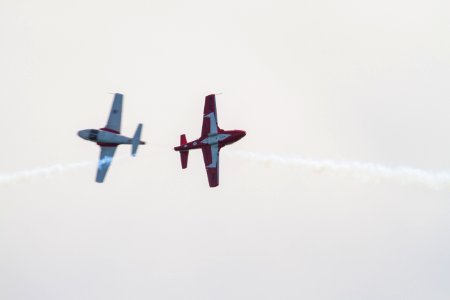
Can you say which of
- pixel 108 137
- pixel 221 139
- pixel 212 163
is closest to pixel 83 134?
pixel 108 137

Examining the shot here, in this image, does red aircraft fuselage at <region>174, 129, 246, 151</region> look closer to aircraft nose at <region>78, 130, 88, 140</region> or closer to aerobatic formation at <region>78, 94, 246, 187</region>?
aerobatic formation at <region>78, 94, 246, 187</region>

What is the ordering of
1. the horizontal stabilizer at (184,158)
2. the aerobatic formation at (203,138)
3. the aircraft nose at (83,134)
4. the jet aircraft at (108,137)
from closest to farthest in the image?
1. the aerobatic formation at (203,138)
2. the jet aircraft at (108,137)
3. the aircraft nose at (83,134)
4. the horizontal stabilizer at (184,158)

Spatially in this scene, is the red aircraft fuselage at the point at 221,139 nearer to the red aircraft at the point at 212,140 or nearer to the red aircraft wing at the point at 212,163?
the red aircraft at the point at 212,140

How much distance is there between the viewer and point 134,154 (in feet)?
302

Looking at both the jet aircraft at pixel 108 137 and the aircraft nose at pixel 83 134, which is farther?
the aircraft nose at pixel 83 134

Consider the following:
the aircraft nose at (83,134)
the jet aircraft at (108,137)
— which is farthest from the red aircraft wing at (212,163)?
the aircraft nose at (83,134)

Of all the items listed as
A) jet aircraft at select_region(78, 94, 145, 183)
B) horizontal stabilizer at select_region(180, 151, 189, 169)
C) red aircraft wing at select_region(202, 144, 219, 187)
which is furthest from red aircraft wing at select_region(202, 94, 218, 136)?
jet aircraft at select_region(78, 94, 145, 183)

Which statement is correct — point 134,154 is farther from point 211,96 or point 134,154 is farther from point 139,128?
point 211,96

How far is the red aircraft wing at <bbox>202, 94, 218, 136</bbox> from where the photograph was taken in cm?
9712

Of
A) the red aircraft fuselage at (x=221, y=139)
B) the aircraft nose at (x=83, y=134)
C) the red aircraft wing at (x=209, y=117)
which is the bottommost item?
the aircraft nose at (x=83, y=134)

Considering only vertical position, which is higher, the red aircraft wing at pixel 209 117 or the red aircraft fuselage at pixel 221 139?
the red aircraft wing at pixel 209 117

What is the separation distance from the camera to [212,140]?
96.6m

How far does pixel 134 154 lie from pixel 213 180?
816cm

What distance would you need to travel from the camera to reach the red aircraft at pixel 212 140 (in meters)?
96.1
